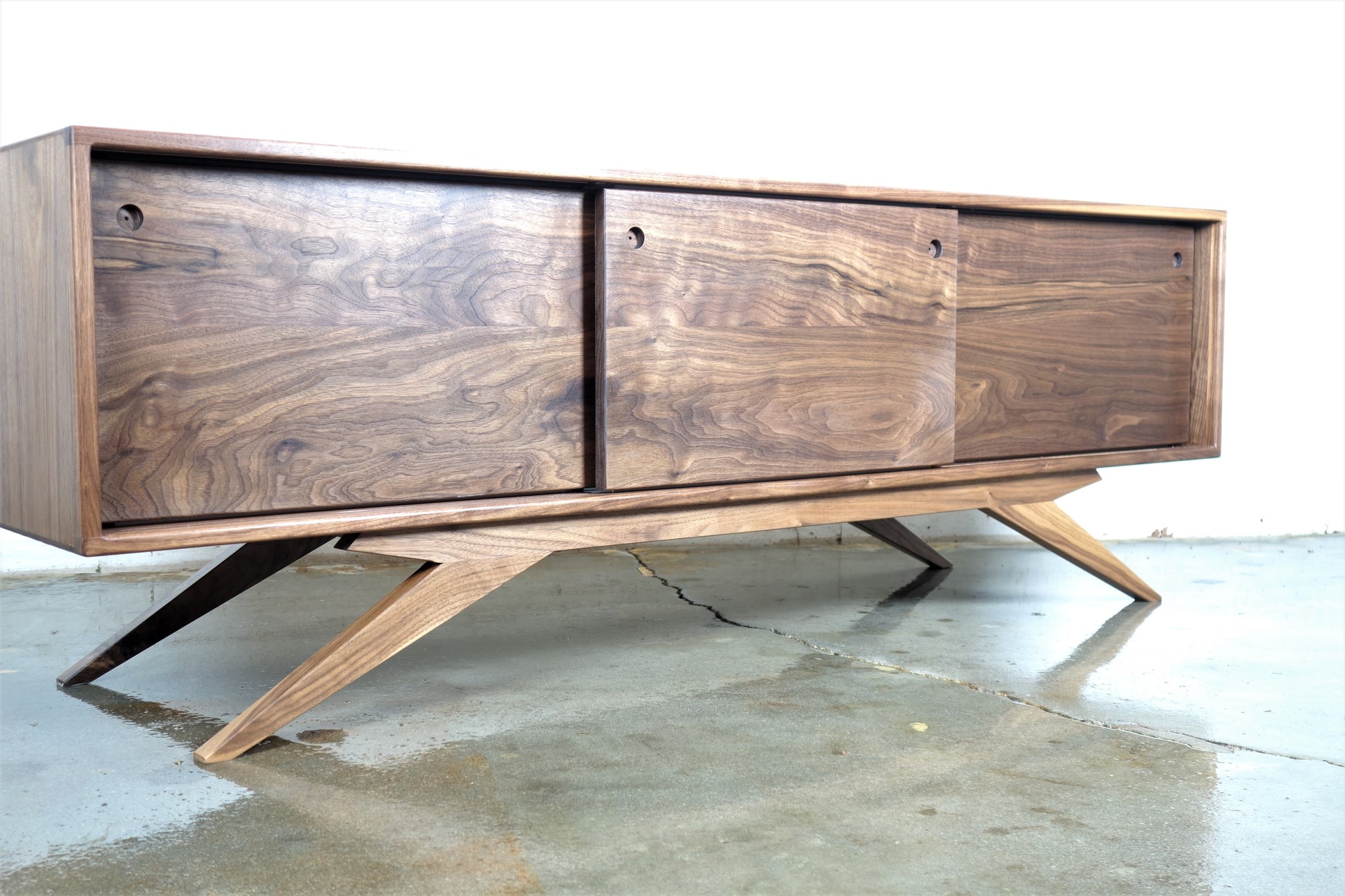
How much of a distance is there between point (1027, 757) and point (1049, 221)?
39.7 inches

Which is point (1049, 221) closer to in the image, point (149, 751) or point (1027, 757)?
point (1027, 757)

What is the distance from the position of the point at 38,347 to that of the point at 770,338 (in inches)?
37.6

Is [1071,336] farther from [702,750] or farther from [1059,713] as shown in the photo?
[702,750]

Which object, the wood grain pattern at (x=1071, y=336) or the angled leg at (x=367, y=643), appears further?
the wood grain pattern at (x=1071, y=336)

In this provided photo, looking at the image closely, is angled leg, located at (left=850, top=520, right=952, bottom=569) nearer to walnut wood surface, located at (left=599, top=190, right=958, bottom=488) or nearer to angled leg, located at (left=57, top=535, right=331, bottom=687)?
walnut wood surface, located at (left=599, top=190, right=958, bottom=488)

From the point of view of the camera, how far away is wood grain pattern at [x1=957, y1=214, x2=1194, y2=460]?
77.6 inches

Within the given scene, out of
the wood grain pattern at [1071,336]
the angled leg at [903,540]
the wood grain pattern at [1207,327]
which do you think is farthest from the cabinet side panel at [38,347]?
the wood grain pattern at [1207,327]

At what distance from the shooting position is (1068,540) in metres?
2.21

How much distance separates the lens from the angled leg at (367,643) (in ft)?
4.67

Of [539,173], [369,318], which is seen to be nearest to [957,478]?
[539,173]

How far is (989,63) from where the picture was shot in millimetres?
3055

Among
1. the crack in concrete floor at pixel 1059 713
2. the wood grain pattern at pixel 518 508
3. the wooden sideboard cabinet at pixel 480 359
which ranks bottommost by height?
the crack in concrete floor at pixel 1059 713

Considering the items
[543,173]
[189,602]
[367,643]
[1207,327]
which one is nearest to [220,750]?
[367,643]

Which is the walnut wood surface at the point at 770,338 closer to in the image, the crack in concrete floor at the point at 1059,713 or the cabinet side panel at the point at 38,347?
the crack in concrete floor at the point at 1059,713
